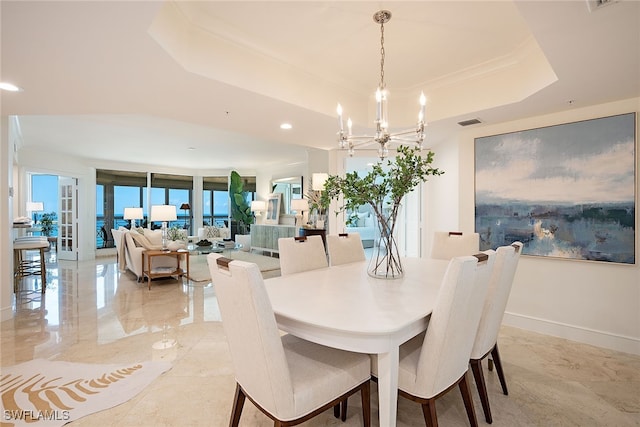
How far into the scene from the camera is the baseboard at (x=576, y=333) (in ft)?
9.09

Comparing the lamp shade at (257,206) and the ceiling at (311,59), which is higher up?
the ceiling at (311,59)

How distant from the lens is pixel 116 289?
474 centimetres

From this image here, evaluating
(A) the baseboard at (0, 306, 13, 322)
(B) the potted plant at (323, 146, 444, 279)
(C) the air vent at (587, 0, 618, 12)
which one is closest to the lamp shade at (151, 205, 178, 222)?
(A) the baseboard at (0, 306, 13, 322)

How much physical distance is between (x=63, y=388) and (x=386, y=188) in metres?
2.64

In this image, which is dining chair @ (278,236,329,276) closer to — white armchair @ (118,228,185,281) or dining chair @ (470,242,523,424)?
dining chair @ (470,242,523,424)

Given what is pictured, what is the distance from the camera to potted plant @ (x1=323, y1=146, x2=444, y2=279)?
207 centimetres

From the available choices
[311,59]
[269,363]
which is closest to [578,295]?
[269,363]

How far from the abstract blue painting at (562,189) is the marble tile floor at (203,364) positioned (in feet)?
3.23

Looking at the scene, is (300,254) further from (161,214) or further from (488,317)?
(161,214)

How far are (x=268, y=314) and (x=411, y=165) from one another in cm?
137

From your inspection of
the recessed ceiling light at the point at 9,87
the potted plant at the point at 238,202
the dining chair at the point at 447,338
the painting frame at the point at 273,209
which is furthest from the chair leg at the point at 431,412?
the potted plant at the point at 238,202

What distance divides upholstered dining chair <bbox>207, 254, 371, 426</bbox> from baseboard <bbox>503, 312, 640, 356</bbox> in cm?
263

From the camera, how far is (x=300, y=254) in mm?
2576

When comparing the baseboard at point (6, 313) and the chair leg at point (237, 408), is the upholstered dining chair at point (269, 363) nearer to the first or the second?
the chair leg at point (237, 408)
